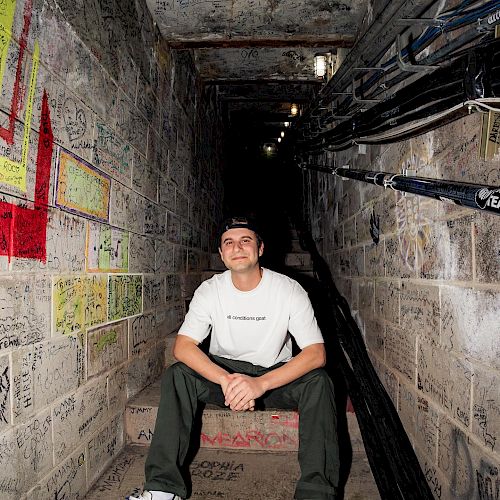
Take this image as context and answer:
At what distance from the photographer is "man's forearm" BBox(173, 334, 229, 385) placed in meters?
1.88

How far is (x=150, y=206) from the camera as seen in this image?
8.93 feet

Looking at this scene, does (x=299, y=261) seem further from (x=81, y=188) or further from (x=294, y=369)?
(x=81, y=188)

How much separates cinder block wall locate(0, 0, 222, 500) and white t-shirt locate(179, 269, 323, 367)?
1.57 ft

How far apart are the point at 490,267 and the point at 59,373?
1.64 m

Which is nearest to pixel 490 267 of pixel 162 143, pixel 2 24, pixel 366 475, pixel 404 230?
pixel 404 230

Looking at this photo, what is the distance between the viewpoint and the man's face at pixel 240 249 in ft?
7.07

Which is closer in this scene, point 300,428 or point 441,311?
point 441,311

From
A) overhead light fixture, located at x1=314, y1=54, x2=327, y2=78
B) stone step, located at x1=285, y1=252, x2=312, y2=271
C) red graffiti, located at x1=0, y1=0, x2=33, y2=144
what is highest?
overhead light fixture, located at x1=314, y1=54, x2=327, y2=78

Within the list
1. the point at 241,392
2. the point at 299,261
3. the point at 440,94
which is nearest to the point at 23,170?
the point at 241,392

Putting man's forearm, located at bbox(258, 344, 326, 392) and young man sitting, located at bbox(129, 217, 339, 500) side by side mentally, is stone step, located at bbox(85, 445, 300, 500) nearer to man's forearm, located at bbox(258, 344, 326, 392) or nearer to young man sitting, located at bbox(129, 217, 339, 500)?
young man sitting, located at bbox(129, 217, 339, 500)

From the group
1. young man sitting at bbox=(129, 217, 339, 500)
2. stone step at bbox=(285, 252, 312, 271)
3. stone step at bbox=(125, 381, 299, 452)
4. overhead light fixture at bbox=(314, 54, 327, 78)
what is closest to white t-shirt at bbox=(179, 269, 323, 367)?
young man sitting at bbox=(129, 217, 339, 500)

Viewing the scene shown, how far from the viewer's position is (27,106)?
1363 mm

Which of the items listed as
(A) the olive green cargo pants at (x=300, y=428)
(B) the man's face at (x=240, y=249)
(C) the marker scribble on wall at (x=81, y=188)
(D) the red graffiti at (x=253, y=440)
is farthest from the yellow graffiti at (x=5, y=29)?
(D) the red graffiti at (x=253, y=440)

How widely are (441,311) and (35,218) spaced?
1.62 meters
